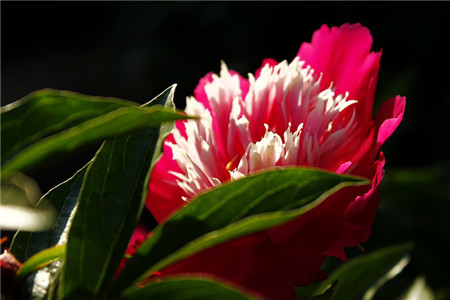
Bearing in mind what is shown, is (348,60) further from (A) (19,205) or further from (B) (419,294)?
(A) (19,205)

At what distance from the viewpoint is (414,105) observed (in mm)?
1808

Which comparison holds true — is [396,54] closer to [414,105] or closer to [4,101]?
[414,105]

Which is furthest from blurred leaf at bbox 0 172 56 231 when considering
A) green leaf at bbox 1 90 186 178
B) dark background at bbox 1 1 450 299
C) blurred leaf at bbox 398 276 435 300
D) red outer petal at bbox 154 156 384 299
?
dark background at bbox 1 1 450 299

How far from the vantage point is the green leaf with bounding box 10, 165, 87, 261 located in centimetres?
45

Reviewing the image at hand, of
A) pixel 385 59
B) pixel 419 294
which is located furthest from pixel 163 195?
pixel 385 59

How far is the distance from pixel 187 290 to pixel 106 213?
0.08 meters

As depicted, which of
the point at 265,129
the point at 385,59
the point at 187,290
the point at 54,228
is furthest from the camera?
the point at 385,59

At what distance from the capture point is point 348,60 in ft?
1.89

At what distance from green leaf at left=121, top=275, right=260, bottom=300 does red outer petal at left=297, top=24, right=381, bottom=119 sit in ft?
0.84

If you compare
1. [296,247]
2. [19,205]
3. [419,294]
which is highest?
[19,205]

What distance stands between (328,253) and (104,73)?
4.25 meters

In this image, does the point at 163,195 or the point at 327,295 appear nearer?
the point at 327,295

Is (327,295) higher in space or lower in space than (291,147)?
lower

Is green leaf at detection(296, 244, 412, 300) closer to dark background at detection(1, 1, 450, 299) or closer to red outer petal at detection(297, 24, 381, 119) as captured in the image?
red outer petal at detection(297, 24, 381, 119)
